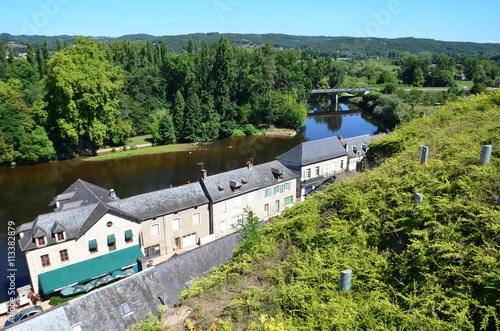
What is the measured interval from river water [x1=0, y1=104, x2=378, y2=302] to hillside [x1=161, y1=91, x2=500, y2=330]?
82.3 ft

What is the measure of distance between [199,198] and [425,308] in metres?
23.7

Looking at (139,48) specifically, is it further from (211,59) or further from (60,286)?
(60,286)

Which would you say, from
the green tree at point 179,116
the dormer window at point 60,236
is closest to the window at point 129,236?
the dormer window at point 60,236

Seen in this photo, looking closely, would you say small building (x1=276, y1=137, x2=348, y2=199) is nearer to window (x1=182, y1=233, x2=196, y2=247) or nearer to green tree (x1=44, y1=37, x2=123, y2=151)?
window (x1=182, y1=233, x2=196, y2=247)

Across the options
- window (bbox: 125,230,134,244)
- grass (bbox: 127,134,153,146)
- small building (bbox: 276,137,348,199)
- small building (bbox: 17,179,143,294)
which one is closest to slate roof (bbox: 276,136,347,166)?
small building (bbox: 276,137,348,199)

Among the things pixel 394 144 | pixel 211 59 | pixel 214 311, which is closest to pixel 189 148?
pixel 211 59

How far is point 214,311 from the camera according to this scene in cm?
1050

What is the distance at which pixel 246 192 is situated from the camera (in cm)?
3228

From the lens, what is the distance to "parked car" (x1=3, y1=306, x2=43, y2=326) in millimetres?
20844

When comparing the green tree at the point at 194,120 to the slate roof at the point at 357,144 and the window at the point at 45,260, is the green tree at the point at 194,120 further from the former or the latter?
the window at the point at 45,260

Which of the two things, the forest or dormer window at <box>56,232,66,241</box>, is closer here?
dormer window at <box>56,232,66,241</box>

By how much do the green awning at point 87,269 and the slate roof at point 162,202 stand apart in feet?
9.41

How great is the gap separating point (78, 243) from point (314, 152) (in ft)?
82.7

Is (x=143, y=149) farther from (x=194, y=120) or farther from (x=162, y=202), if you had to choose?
(x=162, y=202)
